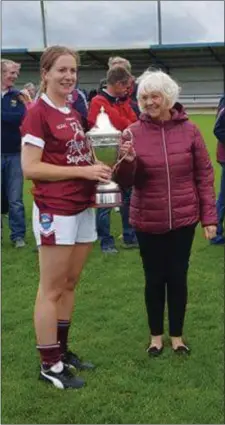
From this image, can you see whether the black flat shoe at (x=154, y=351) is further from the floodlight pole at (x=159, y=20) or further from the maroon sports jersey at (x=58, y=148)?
the floodlight pole at (x=159, y=20)

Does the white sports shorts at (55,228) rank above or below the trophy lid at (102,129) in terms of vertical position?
below

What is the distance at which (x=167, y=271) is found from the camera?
3.87 metres

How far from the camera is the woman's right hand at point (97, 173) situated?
127 inches

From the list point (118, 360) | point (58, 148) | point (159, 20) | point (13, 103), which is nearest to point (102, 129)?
point (58, 148)

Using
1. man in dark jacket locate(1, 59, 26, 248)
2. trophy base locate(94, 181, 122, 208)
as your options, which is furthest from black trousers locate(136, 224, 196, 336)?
man in dark jacket locate(1, 59, 26, 248)

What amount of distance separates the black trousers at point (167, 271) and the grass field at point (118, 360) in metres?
0.23

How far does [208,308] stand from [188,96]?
4400 centimetres

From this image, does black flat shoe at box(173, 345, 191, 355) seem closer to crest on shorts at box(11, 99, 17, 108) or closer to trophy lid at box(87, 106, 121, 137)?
trophy lid at box(87, 106, 121, 137)

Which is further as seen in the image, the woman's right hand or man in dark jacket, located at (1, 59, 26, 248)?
man in dark jacket, located at (1, 59, 26, 248)

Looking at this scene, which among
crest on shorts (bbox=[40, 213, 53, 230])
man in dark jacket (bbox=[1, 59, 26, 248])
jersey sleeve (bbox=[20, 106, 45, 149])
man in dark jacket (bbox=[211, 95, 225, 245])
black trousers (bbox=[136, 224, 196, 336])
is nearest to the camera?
jersey sleeve (bbox=[20, 106, 45, 149])

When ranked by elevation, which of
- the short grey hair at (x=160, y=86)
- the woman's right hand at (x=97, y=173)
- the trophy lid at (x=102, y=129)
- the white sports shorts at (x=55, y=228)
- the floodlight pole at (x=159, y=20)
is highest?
the floodlight pole at (x=159, y=20)

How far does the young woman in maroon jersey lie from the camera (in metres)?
3.20

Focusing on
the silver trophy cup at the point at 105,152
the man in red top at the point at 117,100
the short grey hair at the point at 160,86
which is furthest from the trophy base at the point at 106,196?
the man in red top at the point at 117,100

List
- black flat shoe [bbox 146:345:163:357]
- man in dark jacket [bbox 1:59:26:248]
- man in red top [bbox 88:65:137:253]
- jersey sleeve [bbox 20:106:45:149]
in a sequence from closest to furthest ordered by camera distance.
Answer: jersey sleeve [bbox 20:106:45:149], black flat shoe [bbox 146:345:163:357], man in red top [bbox 88:65:137:253], man in dark jacket [bbox 1:59:26:248]
